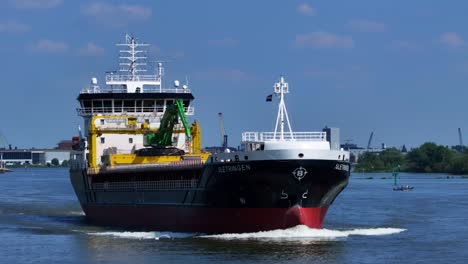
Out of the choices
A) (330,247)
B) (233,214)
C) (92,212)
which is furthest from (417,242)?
(92,212)

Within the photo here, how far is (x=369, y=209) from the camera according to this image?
244ft

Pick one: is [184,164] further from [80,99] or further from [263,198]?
[80,99]

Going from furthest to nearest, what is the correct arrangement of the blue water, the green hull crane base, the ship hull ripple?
1. the green hull crane base
2. the ship hull ripple
3. the blue water

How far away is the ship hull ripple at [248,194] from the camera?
47.5m

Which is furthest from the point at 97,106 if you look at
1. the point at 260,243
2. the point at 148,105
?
the point at 260,243

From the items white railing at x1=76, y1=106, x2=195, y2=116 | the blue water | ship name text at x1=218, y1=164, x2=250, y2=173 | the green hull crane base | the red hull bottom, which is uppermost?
white railing at x1=76, y1=106, x2=195, y2=116

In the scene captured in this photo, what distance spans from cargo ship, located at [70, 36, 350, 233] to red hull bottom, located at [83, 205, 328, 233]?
44mm

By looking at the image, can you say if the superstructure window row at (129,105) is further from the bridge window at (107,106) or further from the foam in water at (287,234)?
the foam in water at (287,234)

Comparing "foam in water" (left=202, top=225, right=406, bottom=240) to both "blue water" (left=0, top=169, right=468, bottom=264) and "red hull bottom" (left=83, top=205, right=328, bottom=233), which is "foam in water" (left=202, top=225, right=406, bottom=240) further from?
"red hull bottom" (left=83, top=205, right=328, bottom=233)

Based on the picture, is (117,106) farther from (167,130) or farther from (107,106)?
(167,130)

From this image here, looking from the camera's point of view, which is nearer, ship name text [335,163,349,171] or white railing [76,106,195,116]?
ship name text [335,163,349,171]

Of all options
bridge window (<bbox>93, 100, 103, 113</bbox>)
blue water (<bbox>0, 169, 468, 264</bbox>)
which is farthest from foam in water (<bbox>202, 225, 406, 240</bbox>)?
bridge window (<bbox>93, 100, 103, 113</bbox>)

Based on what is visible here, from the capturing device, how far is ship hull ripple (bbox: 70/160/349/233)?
4753 centimetres

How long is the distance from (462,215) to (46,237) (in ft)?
85.1
